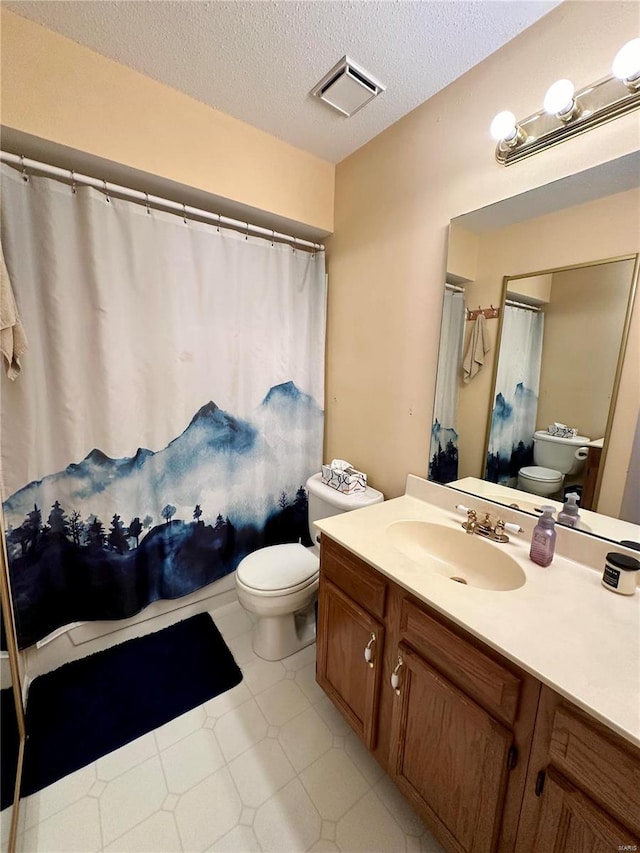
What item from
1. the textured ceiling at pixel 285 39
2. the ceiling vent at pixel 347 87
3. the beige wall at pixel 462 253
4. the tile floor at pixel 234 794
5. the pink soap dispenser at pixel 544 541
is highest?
the textured ceiling at pixel 285 39

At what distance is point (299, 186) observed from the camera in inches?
68.1

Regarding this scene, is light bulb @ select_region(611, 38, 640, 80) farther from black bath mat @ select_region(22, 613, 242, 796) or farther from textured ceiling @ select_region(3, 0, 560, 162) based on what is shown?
black bath mat @ select_region(22, 613, 242, 796)

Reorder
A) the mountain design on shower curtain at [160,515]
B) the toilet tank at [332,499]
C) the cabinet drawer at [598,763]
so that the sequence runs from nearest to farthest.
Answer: the cabinet drawer at [598,763] < the mountain design on shower curtain at [160,515] < the toilet tank at [332,499]

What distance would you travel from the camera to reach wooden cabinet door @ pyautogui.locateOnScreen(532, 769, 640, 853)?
0.58m

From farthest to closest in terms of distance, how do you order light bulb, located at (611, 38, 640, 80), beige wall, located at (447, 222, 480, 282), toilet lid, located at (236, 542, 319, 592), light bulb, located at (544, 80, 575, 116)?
toilet lid, located at (236, 542, 319, 592)
beige wall, located at (447, 222, 480, 282)
light bulb, located at (544, 80, 575, 116)
light bulb, located at (611, 38, 640, 80)

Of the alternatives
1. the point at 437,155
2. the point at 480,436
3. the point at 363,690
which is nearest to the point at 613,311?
the point at 480,436

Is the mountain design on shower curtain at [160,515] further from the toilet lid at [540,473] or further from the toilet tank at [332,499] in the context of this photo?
the toilet lid at [540,473]

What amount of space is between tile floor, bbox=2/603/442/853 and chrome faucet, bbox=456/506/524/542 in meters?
0.92

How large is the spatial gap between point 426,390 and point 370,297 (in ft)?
1.93

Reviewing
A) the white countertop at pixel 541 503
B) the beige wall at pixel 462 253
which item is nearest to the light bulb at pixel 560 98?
the beige wall at pixel 462 253

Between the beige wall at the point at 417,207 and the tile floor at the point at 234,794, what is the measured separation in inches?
41.6

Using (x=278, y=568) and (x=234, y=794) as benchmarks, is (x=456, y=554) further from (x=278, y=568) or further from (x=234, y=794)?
(x=234, y=794)

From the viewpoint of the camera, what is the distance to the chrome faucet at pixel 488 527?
1.16 metres

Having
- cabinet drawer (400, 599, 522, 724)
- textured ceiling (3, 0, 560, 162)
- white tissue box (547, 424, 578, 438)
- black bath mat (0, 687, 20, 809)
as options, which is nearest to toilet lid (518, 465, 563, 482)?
white tissue box (547, 424, 578, 438)
